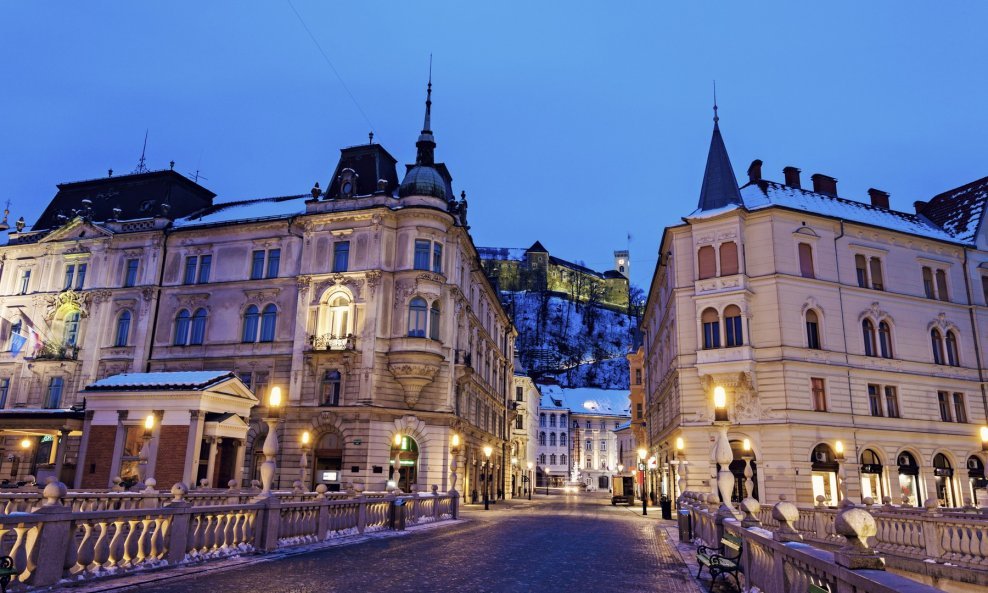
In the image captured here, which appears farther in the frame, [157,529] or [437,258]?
[437,258]

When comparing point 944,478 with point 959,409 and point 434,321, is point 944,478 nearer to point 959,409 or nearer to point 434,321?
point 959,409

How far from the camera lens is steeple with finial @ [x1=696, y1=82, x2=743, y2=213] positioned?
37.1 m

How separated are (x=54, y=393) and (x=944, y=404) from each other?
178 feet

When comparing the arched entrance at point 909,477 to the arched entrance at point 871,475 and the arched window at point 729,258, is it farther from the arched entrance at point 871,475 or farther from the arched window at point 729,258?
the arched window at point 729,258

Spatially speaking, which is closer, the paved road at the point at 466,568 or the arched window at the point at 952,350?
the paved road at the point at 466,568

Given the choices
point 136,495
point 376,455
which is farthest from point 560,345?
point 136,495

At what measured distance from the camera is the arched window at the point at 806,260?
1398 inches

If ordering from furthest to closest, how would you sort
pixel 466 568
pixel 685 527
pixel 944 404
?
1. pixel 944 404
2. pixel 685 527
3. pixel 466 568

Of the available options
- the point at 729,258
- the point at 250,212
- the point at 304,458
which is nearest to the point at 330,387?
the point at 304,458

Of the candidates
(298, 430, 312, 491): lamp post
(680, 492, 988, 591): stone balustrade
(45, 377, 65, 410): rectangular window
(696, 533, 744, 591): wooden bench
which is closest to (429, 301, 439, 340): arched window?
(298, 430, 312, 491): lamp post

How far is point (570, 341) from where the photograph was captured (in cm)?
Result: 15450

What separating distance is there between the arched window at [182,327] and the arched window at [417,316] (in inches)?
592

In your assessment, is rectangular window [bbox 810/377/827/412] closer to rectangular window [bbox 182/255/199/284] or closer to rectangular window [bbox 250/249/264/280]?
rectangular window [bbox 250/249/264/280]

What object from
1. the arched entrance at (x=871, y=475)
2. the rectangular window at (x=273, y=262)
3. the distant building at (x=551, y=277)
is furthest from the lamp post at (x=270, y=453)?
the distant building at (x=551, y=277)
